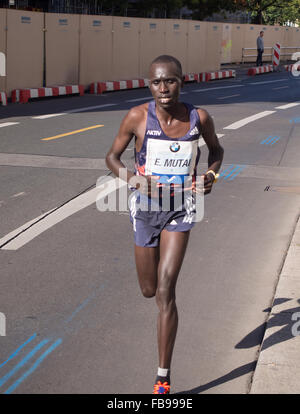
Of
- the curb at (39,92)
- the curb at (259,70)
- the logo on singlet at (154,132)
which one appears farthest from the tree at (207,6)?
the logo on singlet at (154,132)

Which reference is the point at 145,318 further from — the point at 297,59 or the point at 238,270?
the point at 297,59

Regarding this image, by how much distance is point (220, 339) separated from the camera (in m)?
5.27

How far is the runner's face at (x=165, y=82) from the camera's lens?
14.4 feet

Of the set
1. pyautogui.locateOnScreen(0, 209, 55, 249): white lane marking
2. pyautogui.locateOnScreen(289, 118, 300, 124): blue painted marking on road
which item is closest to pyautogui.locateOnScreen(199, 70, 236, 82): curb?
pyautogui.locateOnScreen(289, 118, 300, 124): blue painted marking on road

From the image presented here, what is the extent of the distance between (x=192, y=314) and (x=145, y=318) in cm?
38

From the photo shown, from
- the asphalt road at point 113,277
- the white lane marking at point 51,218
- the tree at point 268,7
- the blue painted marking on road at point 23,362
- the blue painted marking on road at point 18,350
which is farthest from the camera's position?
the tree at point 268,7

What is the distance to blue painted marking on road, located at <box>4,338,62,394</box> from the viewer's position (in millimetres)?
4487

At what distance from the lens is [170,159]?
14.7 feet

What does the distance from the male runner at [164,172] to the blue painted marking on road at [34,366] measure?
900 mm

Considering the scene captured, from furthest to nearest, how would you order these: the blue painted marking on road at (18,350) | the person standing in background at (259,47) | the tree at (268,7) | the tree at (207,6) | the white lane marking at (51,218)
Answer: the tree at (268,7), the tree at (207,6), the person standing in background at (259,47), the white lane marking at (51,218), the blue painted marking on road at (18,350)

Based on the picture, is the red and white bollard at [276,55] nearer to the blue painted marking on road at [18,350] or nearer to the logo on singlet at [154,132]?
the blue painted marking on road at [18,350]

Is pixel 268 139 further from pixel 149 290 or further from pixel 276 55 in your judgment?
pixel 276 55

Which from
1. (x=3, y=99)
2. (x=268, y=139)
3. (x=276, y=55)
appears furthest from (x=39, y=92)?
(x=276, y=55)

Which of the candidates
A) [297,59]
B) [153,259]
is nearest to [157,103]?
[153,259]
